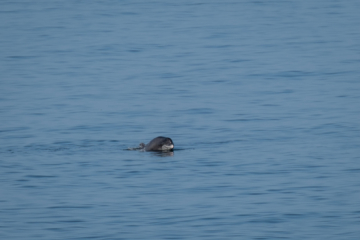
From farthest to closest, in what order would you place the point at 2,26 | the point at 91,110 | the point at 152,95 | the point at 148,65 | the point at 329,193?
the point at 2,26, the point at 148,65, the point at 152,95, the point at 91,110, the point at 329,193

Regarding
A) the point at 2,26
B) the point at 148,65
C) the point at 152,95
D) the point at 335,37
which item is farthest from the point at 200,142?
the point at 2,26

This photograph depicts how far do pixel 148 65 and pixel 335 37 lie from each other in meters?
9.75

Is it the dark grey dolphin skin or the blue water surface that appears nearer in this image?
the blue water surface

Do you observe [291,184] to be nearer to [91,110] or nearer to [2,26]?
[91,110]

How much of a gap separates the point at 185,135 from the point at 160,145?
77.2 inches

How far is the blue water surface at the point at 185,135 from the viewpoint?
45.0 ft

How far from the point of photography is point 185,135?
1995 cm

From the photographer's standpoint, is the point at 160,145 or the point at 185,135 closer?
the point at 160,145

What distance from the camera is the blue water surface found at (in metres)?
13.7

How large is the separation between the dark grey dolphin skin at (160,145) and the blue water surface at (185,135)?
7.5 inches

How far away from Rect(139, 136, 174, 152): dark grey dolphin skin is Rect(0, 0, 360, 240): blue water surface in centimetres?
19

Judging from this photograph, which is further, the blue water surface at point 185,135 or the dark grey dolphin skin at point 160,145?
the dark grey dolphin skin at point 160,145

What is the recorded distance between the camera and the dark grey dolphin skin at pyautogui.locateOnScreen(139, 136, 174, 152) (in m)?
17.9

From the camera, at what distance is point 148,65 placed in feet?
111
